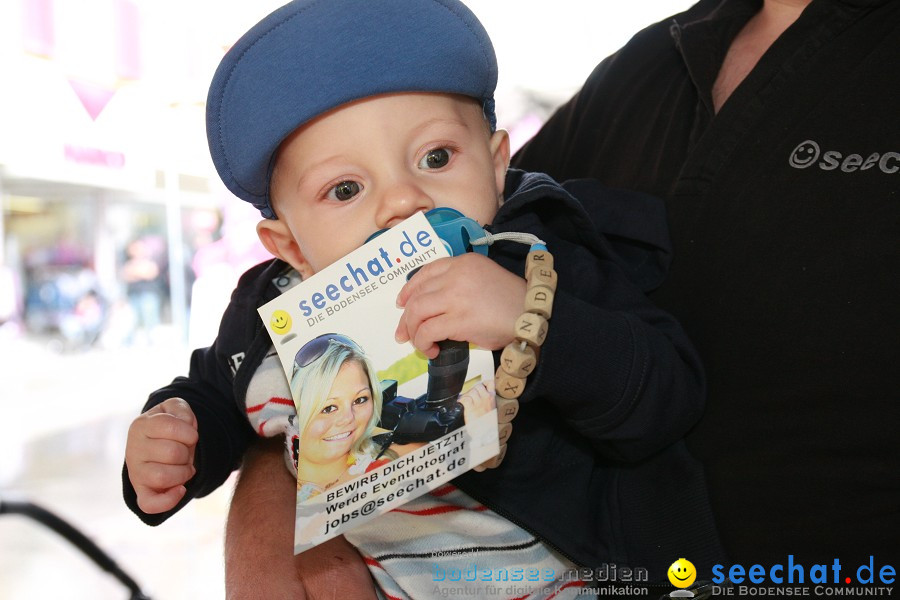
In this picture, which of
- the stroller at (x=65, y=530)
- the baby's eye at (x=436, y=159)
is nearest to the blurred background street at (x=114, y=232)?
the stroller at (x=65, y=530)

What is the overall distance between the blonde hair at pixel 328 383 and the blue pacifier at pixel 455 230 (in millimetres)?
142

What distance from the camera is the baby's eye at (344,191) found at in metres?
0.99

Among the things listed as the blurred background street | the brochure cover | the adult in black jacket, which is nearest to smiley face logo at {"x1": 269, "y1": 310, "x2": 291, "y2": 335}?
the brochure cover

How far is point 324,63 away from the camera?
0.95m

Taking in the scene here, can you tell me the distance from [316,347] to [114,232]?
821cm

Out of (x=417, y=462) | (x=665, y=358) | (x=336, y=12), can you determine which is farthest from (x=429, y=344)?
(x=336, y=12)

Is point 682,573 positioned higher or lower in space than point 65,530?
lower

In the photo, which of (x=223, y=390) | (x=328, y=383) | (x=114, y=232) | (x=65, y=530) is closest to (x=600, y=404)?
(x=328, y=383)

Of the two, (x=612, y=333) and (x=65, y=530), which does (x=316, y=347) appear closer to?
(x=612, y=333)

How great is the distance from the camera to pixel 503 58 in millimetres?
4793

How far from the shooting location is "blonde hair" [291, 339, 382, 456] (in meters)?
0.80

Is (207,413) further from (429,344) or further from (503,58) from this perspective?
(503,58)

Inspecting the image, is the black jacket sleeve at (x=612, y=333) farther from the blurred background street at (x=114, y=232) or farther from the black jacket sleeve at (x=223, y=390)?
the blurred background street at (x=114, y=232)

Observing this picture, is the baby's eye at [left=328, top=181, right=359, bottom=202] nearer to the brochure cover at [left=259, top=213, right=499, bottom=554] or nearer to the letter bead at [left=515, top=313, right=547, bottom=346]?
the brochure cover at [left=259, top=213, right=499, bottom=554]
